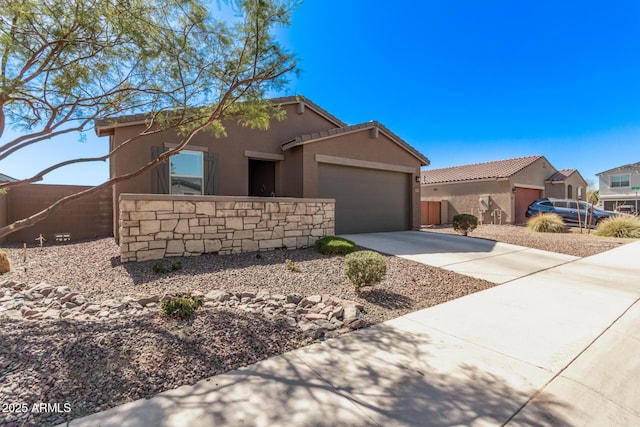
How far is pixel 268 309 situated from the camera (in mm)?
3930

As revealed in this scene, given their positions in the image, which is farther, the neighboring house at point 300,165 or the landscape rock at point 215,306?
the neighboring house at point 300,165

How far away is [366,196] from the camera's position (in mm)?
11703

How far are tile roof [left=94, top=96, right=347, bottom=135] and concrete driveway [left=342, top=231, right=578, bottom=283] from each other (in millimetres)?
4999

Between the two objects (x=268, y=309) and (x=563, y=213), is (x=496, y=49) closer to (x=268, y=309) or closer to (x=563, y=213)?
(x=563, y=213)

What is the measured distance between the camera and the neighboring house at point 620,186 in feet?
99.3

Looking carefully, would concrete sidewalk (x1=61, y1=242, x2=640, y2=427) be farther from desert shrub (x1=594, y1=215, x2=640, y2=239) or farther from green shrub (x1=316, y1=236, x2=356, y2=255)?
desert shrub (x1=594, y1=215, x2=640, y2=239)

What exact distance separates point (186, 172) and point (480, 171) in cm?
1942

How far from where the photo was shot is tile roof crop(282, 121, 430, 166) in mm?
9922

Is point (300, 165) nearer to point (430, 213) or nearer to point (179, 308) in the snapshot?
point (179, 308)

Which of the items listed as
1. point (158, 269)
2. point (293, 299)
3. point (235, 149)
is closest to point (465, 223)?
point (235, 149)

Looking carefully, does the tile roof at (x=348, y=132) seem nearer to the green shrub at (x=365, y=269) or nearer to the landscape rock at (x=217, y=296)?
the green shrub at (x=365, y=269)

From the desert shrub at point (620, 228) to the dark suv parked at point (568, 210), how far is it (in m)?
2.36

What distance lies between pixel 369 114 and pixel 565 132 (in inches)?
652

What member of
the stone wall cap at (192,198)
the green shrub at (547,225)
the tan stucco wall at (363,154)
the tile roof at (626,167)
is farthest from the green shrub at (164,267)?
the tile roof at (626,167)
